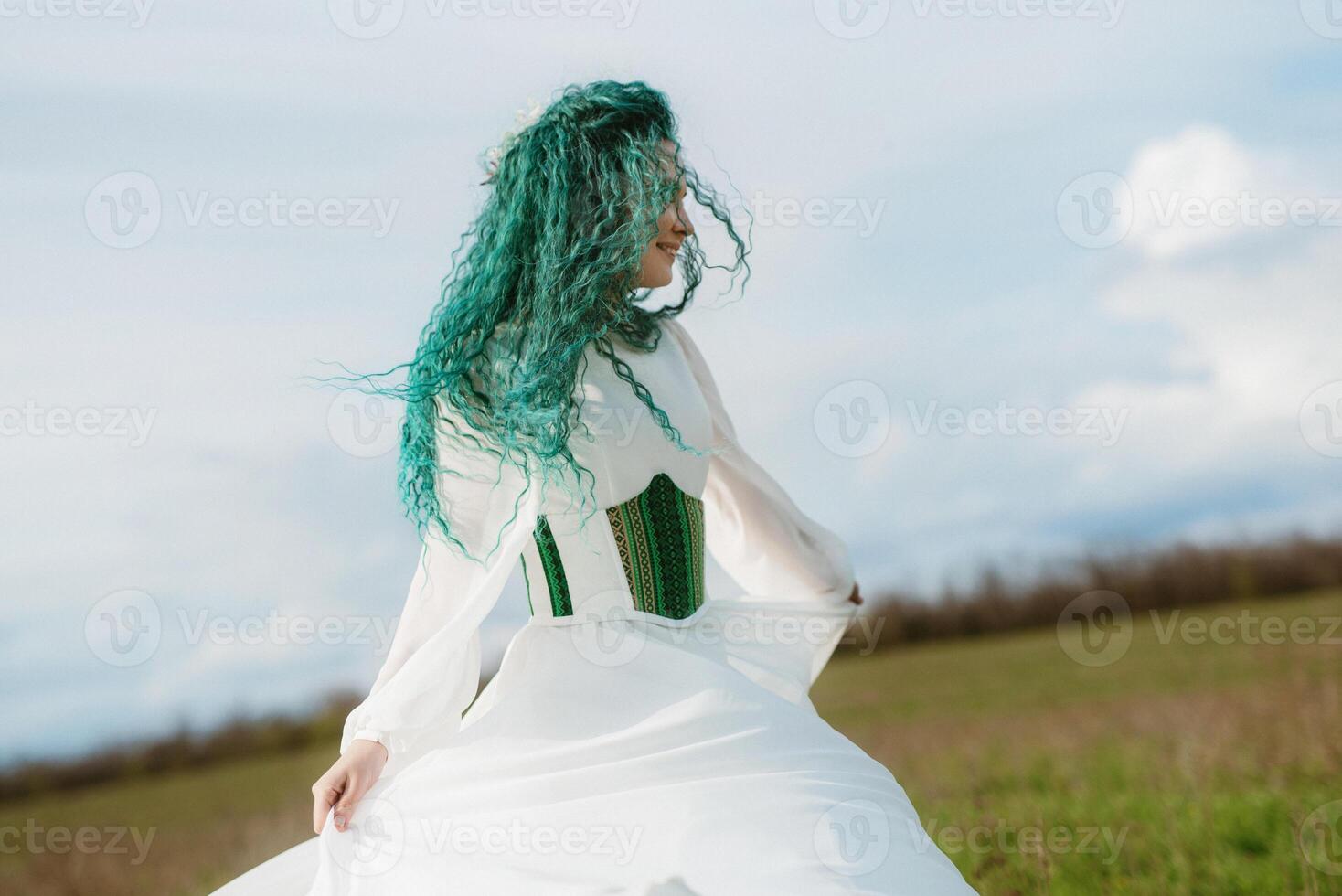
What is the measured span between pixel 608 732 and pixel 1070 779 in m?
3.48

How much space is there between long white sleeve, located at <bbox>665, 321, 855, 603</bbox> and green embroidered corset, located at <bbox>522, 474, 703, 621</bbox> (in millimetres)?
379

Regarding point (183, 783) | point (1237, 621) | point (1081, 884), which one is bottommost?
point (183, 783)

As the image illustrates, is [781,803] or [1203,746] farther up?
[781,803]

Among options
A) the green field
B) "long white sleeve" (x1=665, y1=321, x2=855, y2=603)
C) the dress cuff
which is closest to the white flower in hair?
"long white sleeve" (x1=665, y1=321, x2=855, y2=603)

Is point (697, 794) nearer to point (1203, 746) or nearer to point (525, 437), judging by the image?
point (525, 437)

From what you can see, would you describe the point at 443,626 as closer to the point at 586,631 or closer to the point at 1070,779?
the point at 586,631

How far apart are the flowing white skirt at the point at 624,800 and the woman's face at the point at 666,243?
0.76m

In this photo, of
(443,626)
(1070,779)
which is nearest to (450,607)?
(443,626)

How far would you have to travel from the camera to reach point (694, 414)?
2566 millimetres

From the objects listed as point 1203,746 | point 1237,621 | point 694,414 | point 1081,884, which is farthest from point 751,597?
point 1237,621

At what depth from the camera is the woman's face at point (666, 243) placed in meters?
2.44

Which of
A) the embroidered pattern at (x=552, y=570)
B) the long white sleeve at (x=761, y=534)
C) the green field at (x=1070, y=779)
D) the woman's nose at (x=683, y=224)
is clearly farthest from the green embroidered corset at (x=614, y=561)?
the green field at (x=1070, y=779)

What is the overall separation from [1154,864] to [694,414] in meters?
2.45

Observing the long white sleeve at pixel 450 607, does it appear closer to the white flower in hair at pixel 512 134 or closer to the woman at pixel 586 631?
the woman at pixel 586 631
